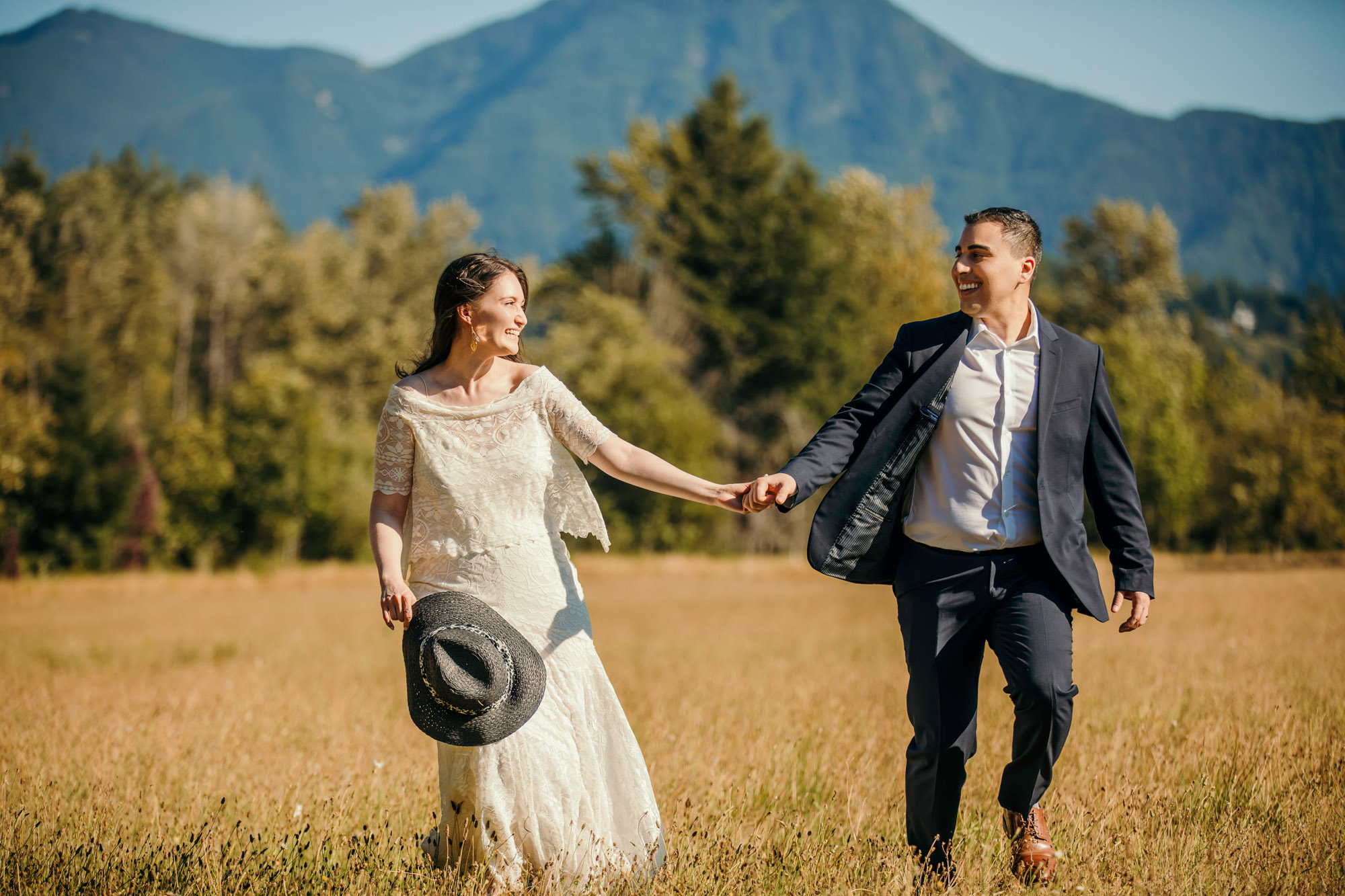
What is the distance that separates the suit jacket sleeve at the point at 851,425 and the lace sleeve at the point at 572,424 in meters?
0.76

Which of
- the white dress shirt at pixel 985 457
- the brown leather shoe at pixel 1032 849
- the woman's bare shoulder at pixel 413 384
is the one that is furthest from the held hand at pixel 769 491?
the brown leather shoe at pixel 1032 849

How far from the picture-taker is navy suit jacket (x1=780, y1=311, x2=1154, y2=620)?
3922 millimetres

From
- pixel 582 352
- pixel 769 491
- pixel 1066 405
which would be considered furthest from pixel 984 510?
pixel 582 352

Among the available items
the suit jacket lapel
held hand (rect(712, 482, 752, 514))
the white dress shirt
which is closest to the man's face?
the white dress shirt

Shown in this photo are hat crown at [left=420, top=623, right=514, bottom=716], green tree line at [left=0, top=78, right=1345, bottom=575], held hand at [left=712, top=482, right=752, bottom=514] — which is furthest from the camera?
green tree line at [left=0, top=78, right=1345, bottom=575]

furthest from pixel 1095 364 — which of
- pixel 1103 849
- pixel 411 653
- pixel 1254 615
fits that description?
pixel 1254 615

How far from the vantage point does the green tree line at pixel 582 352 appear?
35.2m

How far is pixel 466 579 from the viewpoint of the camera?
12.7 feet

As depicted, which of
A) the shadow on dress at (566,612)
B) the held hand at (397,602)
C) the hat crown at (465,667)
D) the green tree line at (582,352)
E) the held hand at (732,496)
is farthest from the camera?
the green tree line at (582,352)

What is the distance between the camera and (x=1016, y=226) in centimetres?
410

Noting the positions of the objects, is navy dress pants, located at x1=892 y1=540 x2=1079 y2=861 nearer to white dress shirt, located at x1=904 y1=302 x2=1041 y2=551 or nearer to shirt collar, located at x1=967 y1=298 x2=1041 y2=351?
white dress shirt, located at x1=904 y1=302 x2=1041 y2=551

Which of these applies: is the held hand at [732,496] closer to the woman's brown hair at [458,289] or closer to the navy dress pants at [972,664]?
the navy dress pants at [972,664]

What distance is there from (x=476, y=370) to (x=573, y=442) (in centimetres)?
49

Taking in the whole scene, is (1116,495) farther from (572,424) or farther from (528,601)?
(528,601)
